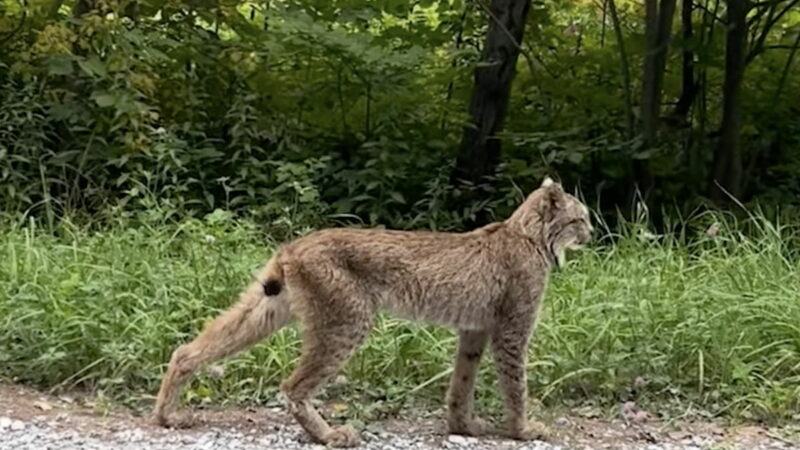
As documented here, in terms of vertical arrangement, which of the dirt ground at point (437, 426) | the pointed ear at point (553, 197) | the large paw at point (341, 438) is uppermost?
the pointed ear at point (553, 197)

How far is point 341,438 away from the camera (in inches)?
222

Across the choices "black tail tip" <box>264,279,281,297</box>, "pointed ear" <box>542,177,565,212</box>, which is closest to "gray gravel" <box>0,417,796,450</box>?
"black tail tip" <box>264,279,281,297</box>

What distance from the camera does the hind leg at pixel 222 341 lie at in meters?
5.87

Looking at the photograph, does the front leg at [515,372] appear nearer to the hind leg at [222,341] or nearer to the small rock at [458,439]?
the small rock at [458,439]

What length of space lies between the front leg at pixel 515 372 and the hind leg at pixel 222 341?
1.00 metres

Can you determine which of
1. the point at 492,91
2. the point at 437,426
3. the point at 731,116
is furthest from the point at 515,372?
the point at 731,116

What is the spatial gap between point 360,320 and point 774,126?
704 centimetres

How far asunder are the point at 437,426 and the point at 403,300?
74 centimetres

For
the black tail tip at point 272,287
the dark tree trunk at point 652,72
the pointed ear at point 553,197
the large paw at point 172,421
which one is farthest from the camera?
the dark tree trunk at point 652,72

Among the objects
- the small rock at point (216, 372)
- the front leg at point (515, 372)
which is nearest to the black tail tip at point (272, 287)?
the small rock at point (216, 372)

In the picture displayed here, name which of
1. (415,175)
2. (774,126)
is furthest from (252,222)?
(774,126)

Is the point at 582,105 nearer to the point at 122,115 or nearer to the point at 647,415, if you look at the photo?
the point at 122,115

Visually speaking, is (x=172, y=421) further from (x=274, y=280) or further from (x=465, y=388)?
(x=465, y=388)

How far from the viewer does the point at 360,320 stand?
18.4ft
